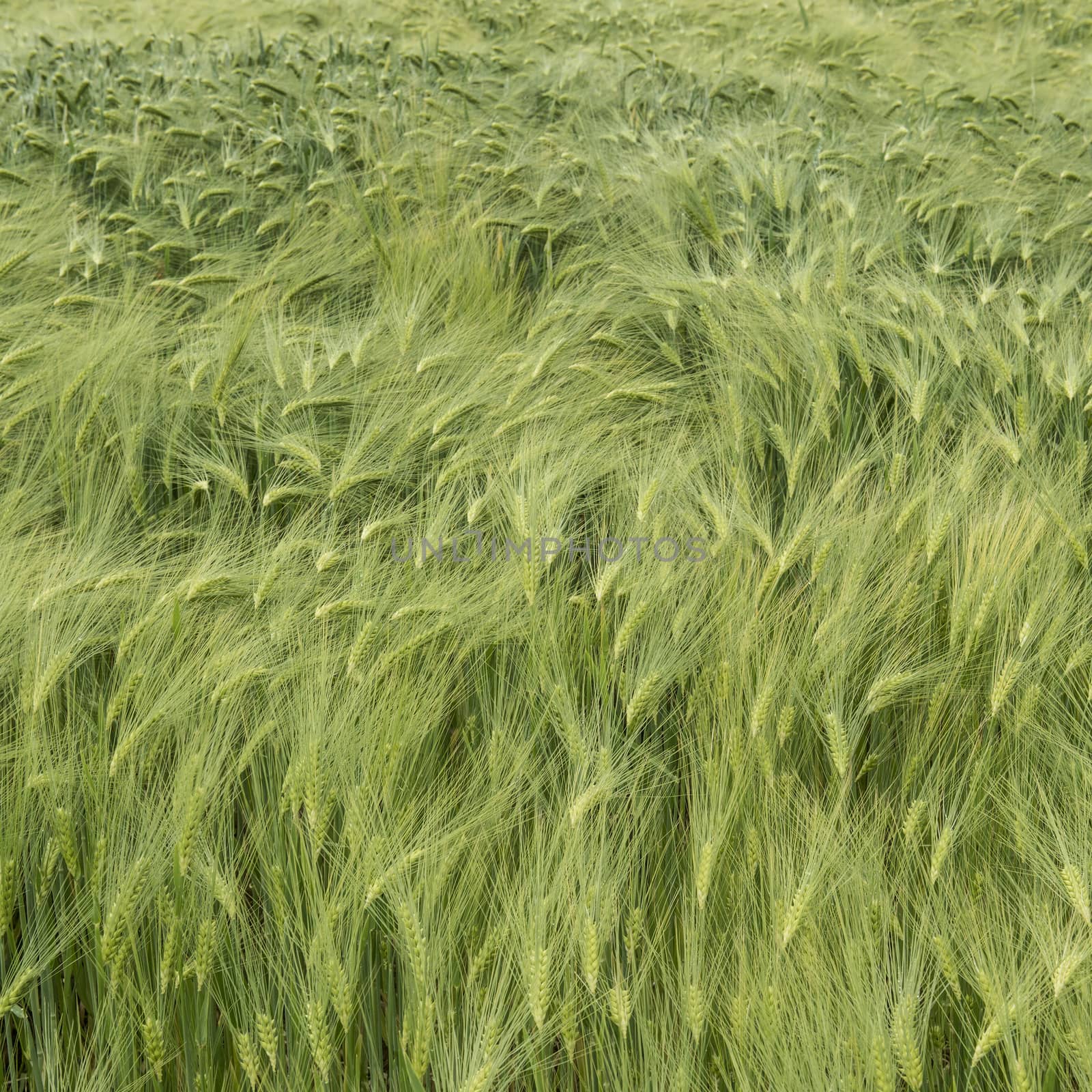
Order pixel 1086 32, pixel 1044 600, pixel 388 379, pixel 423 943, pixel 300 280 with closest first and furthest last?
pixel 423 943 → pixel 1044 600 → pixel 388 379 → pixel 300 280 → pixel 1086 32

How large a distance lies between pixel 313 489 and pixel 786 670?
0.82 meters

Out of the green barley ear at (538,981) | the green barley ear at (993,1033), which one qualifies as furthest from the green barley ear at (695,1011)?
the green barley ear at (993,1033)

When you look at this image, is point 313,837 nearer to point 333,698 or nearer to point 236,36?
point 333,698

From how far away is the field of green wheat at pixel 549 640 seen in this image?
91cm

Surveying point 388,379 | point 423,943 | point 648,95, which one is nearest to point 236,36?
point 648,95

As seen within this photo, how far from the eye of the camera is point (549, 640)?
1.21 m

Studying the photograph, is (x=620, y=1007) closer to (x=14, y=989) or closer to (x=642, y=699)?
(x=642, y=699)

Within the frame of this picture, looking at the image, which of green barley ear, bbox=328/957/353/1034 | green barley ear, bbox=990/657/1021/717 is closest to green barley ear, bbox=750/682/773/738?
green barley ear, bbox=990/657/1021/717

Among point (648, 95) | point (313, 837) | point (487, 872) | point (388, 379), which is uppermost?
point (648, 95)

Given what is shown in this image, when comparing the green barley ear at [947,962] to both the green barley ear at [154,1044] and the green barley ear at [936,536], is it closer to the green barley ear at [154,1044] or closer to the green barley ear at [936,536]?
the green barley ear at [936,536]

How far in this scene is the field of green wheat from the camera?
35.8 inches

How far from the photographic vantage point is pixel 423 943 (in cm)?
87

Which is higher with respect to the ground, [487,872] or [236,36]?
[236,36]

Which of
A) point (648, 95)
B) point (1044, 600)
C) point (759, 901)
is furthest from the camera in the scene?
point (648, 95)
